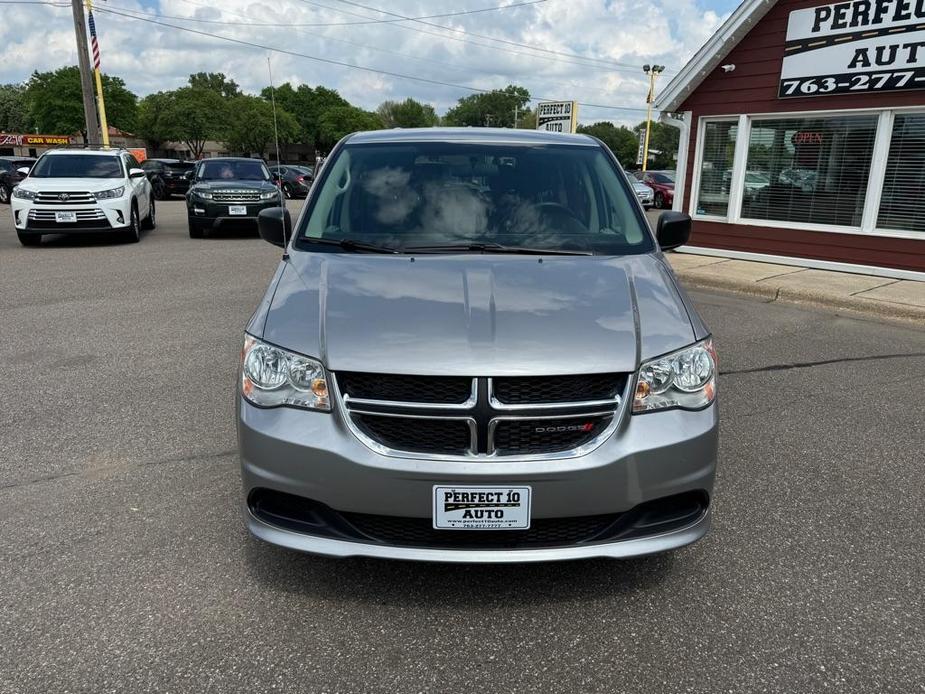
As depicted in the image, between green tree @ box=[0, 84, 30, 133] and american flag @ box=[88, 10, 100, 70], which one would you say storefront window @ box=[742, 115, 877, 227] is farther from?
green tree @ box=[0, 84, 30, 133]

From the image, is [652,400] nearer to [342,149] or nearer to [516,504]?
[516,504]

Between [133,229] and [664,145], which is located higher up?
[664,145]

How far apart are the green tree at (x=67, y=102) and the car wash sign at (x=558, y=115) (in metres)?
70.0

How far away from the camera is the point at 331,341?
104 inches

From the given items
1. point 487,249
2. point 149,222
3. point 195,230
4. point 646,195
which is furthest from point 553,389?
point 646,195

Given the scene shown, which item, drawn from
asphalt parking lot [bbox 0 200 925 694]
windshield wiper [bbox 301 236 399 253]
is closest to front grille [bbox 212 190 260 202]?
asphalt parking lot [bbox 0 200 925 694]

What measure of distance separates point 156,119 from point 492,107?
194ft

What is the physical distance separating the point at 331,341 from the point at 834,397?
428 cm

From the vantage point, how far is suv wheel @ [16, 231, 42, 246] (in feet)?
43.2

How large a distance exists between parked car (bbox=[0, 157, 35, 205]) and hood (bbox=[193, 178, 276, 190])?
13.0 meters

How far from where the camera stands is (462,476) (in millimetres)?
2432

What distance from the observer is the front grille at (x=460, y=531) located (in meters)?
2.55

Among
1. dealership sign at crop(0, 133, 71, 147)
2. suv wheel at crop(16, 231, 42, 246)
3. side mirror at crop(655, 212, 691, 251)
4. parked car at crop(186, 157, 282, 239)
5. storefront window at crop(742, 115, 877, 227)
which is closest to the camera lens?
side mirror at crop(655, 212, 691, 251)

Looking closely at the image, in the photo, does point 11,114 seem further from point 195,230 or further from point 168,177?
point 195,230
